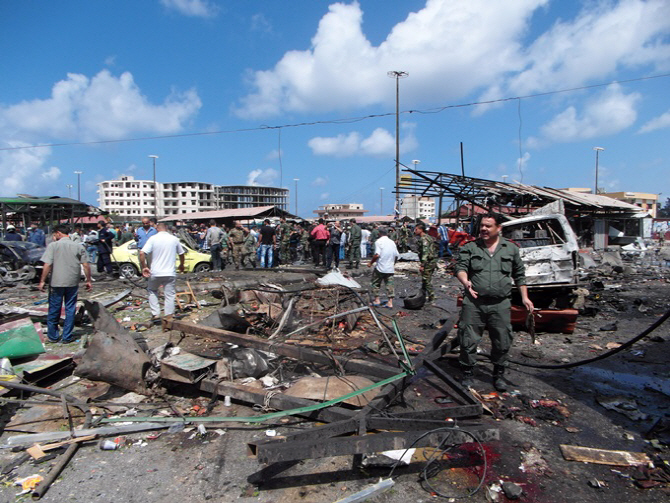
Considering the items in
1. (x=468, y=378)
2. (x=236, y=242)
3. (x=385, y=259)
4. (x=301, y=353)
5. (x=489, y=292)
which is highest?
(x=236, y=242)

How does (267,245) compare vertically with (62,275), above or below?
above

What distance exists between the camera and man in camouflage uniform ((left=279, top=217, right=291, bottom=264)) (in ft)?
51.8

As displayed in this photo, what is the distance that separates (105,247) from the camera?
12.7 m

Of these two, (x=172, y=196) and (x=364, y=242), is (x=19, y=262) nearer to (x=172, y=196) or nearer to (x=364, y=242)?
(x=364, y=242)

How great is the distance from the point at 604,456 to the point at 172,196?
143 meters

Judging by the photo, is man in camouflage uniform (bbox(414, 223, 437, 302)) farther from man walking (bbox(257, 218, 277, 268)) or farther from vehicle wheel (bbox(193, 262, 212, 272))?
vehicle wheel (bbox(193, 262, 212, 272))

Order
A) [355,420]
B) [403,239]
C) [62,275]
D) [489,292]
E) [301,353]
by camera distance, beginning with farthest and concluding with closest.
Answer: [403,239] → [62,275] → [301,353] → [489,292] → [355,420]

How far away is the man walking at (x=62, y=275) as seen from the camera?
5984 mm

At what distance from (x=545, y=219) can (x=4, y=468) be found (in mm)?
8285

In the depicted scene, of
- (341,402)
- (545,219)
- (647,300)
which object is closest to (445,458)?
(341,402)

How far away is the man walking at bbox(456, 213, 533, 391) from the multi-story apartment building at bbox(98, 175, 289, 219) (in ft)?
411

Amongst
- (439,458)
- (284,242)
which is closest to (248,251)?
(284,242)

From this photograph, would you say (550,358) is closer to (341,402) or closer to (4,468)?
(341,402)

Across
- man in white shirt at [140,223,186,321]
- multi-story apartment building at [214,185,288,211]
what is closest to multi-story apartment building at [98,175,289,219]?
multi-story apartment building at [214,185,288,211]
